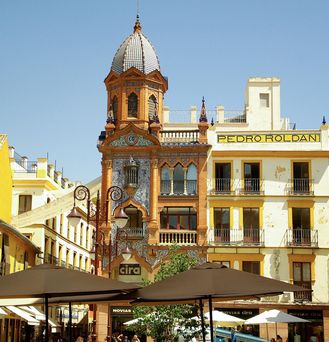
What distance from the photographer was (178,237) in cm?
4438

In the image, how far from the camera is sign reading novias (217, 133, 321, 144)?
4550cm

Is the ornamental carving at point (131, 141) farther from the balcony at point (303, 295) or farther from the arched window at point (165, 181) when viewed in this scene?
the balcony at point (303, 295)

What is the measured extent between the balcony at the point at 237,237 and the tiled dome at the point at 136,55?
37.0 ft

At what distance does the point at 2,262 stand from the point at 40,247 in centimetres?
1330

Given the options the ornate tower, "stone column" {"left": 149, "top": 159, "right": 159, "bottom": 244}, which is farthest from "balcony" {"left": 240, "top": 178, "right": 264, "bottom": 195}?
the ornate tower

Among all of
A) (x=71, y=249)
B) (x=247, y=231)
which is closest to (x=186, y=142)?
(x=247, y=231)

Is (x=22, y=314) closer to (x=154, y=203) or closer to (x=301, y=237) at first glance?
(x=154, y=203)

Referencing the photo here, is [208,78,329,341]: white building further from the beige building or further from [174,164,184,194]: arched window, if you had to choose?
the beige building

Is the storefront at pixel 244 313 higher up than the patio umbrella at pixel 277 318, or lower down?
higher up

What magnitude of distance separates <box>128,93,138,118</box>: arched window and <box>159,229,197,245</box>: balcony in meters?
7.73

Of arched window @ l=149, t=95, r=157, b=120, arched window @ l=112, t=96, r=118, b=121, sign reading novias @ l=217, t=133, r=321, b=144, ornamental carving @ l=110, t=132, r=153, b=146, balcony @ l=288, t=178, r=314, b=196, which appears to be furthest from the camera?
arched window @ l=112, t=96, r=118, b=121

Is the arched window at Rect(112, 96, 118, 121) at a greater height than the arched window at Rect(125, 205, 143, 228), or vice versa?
the arched window at Rect(112, 96, 118, 121)

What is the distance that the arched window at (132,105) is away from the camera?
Answer: 46844 mm

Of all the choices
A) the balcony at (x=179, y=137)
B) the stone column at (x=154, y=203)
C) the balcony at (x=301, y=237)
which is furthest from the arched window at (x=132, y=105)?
the balcony at (x=301, y=237)
